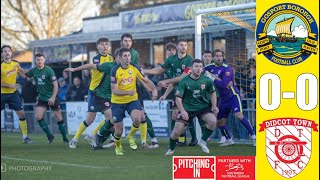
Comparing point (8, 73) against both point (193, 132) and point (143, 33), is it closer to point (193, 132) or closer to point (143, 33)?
point (193, 132)

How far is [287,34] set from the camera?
23.7ft

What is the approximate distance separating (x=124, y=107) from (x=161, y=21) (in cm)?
1736

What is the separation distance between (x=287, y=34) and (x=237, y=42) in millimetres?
12358

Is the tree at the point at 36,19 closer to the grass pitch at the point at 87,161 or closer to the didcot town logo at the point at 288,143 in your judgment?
the grass pitch at the point at 87,161

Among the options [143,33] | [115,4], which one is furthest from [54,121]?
[115,4]

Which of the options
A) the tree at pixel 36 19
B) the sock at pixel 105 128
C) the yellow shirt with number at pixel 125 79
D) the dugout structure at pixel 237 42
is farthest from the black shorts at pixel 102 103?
the tree at pixel 36 19

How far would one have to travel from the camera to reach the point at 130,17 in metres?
33.6

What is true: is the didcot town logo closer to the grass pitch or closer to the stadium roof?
the grass pitch

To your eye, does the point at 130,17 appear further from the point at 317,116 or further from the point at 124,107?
the point at 317,116

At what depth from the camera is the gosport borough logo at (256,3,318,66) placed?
23.5 ft

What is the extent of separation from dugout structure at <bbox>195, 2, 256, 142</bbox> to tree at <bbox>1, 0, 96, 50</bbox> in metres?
24.5

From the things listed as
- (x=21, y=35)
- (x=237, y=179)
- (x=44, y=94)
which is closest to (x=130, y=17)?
(x=21, y=35)

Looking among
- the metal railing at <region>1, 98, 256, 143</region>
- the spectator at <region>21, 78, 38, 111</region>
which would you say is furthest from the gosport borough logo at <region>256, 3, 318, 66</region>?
the spectator at <region>21, 78, 38, 111</region>

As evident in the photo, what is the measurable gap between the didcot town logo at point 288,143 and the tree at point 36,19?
3614 centimetres
